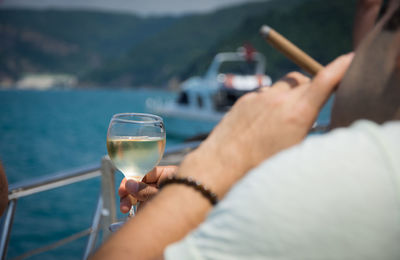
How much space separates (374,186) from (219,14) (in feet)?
332

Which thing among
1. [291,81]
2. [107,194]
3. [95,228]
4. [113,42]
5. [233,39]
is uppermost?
[291,81]

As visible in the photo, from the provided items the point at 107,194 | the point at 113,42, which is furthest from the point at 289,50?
the point at 113,42

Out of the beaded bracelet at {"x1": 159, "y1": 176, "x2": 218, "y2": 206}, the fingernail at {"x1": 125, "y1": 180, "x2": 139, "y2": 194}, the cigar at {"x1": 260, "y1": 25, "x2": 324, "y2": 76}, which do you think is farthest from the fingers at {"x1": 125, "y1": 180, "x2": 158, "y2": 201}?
the cigar at {"x1": 260, "y1": 25, "x2": 324, "y2": 76}

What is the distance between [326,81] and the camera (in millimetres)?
603

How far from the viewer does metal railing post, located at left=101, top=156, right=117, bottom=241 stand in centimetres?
202

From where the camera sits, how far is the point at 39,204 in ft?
39.5

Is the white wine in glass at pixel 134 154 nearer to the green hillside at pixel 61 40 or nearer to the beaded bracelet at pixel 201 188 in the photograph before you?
the beaded bracelet at pixel 201 188

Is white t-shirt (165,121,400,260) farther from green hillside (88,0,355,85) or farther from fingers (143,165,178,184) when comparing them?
green hillside (88,0,355,85)

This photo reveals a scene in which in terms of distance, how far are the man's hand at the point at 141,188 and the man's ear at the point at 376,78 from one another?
1.63ft

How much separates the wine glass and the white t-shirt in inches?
20.0

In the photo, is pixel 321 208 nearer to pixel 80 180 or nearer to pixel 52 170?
pixel 80 180

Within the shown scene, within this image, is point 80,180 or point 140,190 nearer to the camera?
point 140,190

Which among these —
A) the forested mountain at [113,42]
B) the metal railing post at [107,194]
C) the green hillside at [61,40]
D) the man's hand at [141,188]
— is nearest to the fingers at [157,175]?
the man's hand at [141,188]

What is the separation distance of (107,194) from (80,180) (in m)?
0.36
